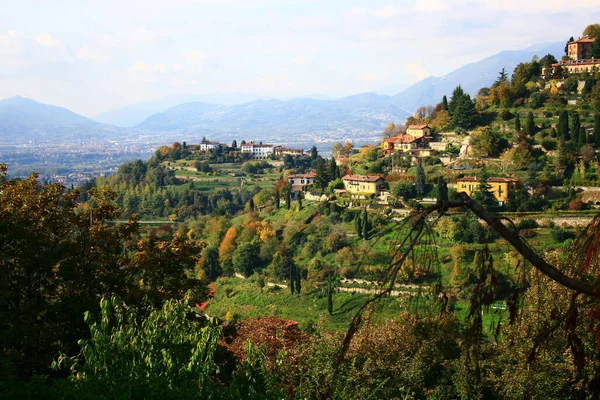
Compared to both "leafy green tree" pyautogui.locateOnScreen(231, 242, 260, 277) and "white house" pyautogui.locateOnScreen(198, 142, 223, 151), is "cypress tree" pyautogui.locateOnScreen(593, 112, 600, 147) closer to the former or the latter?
"leafy green tree" pyautogui.locateOnScreen(231, 242, 260, 277)

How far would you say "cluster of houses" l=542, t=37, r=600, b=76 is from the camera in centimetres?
4034

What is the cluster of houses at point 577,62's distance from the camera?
132ft

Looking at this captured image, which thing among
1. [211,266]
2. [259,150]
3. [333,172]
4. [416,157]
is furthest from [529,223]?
[259,150]

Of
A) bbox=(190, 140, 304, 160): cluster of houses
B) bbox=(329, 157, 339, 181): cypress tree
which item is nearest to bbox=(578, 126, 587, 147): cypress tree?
bbox=(329, 157, 339, 181): cypress tree

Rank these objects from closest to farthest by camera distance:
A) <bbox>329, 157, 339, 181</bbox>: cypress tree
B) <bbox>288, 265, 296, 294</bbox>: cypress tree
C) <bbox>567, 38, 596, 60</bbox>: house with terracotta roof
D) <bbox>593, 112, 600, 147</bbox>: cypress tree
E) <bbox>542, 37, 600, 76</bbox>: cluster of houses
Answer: <bbox>288, 265, 296, 294</bbox>: cypress tree → <bbox>593, 112, 600, 147</bbox>: cypress tree → <bbox>329, 157, 339, 181</bbox>: cypress tree → <bbox>542, 37, 600, 76</bbox>: cluster of houses → <bbox>567, 38, 596, 60</bbox>: house with terracotta roof

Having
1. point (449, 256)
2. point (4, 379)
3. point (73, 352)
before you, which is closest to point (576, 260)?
point (4, 379)

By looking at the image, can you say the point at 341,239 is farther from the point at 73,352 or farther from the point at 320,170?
the point at 73,352

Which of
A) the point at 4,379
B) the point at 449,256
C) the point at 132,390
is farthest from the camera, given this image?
the point at 449,256

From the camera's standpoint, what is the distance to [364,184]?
34.6 meters

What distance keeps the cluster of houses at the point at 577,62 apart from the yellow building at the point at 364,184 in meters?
16.3

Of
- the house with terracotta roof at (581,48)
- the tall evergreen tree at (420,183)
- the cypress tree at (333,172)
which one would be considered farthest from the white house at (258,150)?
the tall evergreen tree at (420,183)

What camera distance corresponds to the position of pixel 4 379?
464cm

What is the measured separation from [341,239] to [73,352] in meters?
23.5

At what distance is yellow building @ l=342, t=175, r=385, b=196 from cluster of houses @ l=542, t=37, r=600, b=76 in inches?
643
